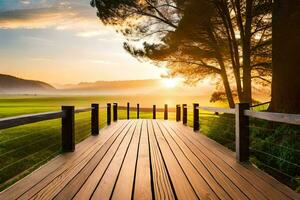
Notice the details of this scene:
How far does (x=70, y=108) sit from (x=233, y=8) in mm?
11055

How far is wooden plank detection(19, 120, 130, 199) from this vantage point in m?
3.62

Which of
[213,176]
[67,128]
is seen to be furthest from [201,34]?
[213,176]

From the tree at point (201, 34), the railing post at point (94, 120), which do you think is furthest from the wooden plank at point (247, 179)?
the tree at point (201, 34)

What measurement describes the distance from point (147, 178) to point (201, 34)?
12.5 metres

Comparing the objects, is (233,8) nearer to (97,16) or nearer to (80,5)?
(97,16)

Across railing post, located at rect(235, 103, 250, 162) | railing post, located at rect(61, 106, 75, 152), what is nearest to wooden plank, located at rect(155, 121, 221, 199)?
railing post, located at rect(235, 103, 250, 162)

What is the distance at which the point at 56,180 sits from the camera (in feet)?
13.9

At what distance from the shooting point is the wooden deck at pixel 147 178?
3.60 meters

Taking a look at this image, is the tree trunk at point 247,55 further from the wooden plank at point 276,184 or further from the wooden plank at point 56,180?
the wooden plank at point 56,180

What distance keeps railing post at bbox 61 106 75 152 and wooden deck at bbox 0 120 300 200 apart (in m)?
0.24

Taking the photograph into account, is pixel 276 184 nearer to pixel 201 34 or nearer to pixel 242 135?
pixel 242 135

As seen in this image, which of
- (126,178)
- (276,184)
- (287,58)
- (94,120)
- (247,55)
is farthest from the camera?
(247,55)

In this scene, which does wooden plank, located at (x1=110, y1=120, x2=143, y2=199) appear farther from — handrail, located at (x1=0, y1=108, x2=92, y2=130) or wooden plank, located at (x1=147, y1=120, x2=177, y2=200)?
handrail, located at (x1=0, y1=108, x2=92, y2=130)

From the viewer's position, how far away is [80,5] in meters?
24.7
